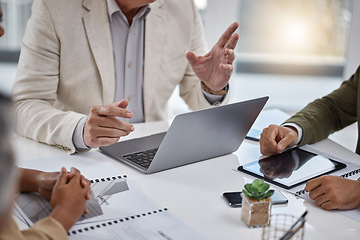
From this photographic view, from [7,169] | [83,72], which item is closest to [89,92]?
[83,72]

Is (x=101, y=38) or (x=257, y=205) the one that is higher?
(x=101, y=38)

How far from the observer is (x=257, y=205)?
1.02 meters

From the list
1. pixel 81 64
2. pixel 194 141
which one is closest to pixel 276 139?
pixel 194 141

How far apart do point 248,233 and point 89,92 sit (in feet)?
3.33

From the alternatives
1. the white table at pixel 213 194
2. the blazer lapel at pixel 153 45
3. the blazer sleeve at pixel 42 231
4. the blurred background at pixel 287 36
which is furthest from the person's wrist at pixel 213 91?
the blurred background at pixel 287 36

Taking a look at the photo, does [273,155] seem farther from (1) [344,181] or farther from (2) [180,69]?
(2) [180,69]

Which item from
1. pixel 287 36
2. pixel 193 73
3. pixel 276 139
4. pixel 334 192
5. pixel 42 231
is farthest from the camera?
pixel 287 36

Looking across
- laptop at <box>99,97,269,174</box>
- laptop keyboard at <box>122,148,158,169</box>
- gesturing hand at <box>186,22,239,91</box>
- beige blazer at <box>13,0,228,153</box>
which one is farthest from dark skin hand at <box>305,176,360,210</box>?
beige blazer at <box>13,0,228,153</box>

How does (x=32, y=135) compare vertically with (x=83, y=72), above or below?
below

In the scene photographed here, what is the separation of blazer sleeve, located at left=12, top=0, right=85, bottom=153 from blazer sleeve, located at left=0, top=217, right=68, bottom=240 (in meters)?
0.60

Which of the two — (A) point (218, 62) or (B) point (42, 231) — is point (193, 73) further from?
(B) point (42, 231)

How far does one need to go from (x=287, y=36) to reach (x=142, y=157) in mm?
2432

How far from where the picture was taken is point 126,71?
6.37 feet

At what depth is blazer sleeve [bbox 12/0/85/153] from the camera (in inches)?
60.8
